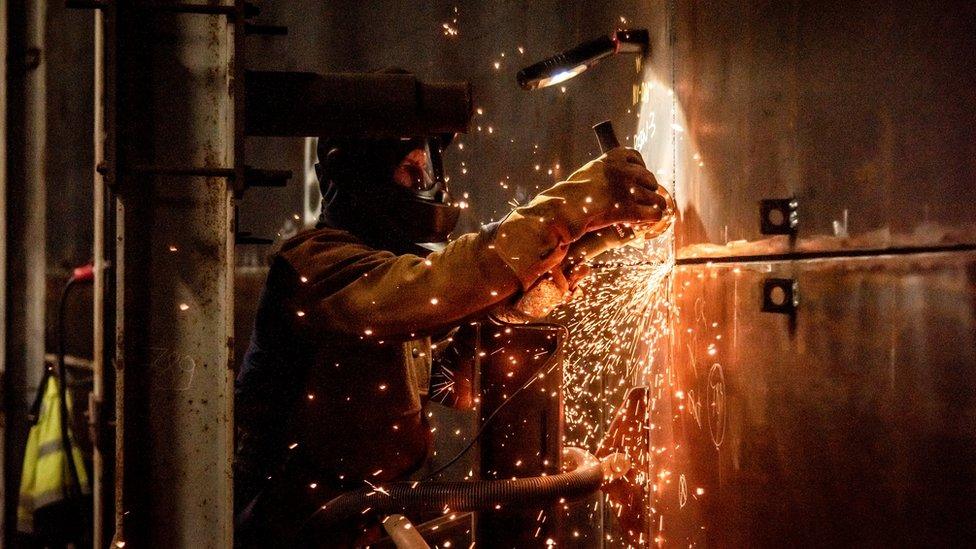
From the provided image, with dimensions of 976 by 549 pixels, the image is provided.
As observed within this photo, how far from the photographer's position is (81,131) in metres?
5.54

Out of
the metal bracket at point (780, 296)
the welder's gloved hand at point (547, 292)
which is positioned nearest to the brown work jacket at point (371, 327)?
the welder's gloved hand at point (547, 292)

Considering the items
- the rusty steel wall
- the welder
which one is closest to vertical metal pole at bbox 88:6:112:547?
the welder

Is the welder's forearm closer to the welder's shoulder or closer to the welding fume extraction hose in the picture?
the welder's shoulder

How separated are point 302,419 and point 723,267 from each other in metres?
1.46

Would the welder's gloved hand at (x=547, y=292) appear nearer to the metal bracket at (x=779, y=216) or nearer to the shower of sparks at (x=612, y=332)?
the shower of sparks at (x=612, y=332)

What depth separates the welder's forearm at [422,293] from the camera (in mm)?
1808

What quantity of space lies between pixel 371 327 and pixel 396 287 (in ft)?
0.48

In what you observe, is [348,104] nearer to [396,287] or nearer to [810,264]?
[396,287]

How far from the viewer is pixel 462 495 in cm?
178

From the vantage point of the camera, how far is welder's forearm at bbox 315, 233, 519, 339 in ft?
5.93

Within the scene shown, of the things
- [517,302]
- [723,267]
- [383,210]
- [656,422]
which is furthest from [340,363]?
[723,267]

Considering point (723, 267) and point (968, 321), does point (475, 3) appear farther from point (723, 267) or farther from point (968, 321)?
point (968, 321)

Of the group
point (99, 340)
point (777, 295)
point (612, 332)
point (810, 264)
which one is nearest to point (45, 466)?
point (99, 340)

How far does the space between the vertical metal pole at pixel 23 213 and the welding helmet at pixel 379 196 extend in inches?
95.4
